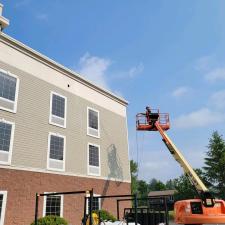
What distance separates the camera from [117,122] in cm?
2919

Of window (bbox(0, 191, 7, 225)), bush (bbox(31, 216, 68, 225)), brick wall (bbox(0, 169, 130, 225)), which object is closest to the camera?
bush (bbox(31, 216, 68, 225))

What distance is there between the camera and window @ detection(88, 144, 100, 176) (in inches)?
938

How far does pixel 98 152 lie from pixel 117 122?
515cm

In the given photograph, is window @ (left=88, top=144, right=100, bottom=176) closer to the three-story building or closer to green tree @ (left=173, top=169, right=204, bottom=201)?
the three-story building

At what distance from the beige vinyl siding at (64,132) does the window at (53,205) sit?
222 cm

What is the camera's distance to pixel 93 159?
960 inches

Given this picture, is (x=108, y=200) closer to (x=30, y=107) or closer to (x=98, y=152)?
(x=98, y=152)

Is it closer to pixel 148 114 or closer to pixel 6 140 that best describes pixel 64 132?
Answer: pixel 6 140

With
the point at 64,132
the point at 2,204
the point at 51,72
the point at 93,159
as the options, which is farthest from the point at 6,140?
the point at 93,159

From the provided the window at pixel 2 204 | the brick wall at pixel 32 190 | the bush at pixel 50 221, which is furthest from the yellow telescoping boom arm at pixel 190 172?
the window at pixel 2 204

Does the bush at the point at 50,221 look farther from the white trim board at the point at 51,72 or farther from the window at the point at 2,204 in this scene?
the white trim board at the point at 51,72

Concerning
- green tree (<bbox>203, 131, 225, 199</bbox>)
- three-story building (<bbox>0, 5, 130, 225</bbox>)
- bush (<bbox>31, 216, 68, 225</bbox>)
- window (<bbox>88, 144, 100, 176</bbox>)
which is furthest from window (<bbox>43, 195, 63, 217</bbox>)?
green tree (<bbox>203, 131, 225, 199</bbox>)

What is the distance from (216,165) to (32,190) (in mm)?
43255

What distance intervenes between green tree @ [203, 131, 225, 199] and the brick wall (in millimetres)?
34809
